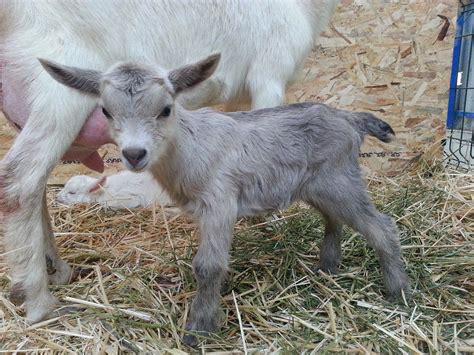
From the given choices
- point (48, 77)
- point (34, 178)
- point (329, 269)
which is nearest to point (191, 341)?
point (329, 269)

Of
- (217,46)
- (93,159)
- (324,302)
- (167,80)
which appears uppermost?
(167,80)

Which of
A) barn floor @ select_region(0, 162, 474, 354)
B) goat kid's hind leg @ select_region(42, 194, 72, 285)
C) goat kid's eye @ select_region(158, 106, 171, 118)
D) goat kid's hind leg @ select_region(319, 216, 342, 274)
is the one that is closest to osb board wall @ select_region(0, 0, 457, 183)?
barn floor @ select_region(0, 162, 474, 354)

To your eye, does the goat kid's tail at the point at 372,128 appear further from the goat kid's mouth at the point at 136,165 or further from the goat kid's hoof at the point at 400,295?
the goat kid's mouth at the point at 136,165

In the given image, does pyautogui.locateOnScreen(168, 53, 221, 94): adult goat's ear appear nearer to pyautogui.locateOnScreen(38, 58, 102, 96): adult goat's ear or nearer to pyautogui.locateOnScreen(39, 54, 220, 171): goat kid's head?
pyautogui.locateOnScreen(39, 54, 220, 171): goat kid's head

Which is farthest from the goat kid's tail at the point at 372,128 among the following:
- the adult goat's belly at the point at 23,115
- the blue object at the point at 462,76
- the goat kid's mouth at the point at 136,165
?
the blue object at the point at 462,76

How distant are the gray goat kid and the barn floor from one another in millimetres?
161

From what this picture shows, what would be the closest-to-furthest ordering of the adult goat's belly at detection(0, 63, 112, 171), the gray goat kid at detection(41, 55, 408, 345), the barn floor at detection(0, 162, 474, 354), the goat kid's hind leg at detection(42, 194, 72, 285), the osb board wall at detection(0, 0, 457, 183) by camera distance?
the gray goat kid at detection(41, 55, 408, 345) < the barn floor at detection(0, 162, 474, 354) < the adult goat's belly at detection(0, 63, 112, 171) < the goat kid's hind leg at detection(42, 194, 72, 285) < the osb board wall at detection(0, 0, 457, 183)

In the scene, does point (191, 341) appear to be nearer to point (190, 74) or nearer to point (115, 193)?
point (190, 74)

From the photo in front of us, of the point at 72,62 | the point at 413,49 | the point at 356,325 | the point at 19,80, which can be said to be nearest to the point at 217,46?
the point at 72,62

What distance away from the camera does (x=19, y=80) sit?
2.36 meters

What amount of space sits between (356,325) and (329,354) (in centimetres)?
27

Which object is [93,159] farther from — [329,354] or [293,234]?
[329,354]

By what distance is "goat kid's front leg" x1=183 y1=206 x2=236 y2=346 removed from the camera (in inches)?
83.6

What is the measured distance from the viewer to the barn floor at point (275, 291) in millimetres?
2098
